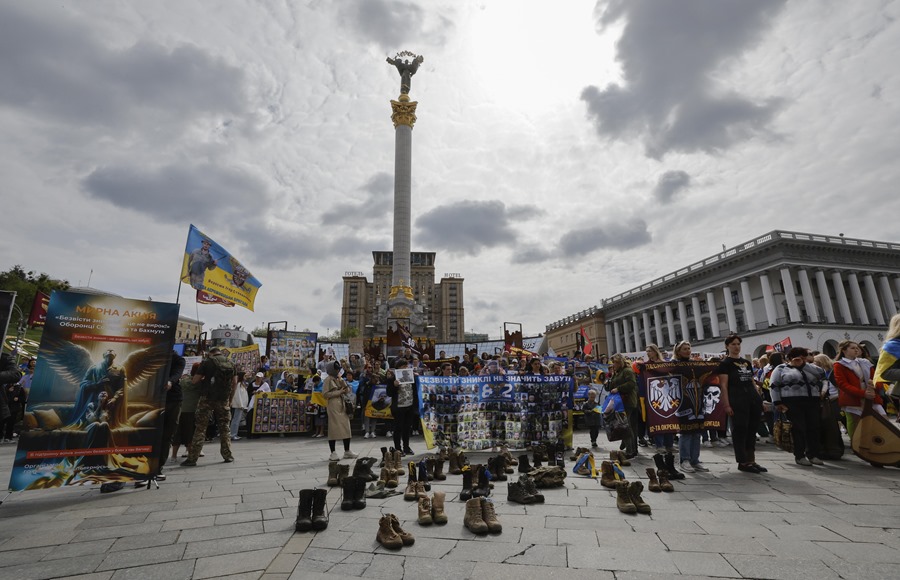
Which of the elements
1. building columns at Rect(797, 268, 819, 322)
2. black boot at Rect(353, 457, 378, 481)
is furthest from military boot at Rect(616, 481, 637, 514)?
building columns at Rect(797, 268, 819, 322)

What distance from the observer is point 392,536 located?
3.71 m

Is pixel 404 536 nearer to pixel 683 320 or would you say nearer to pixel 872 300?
pixel 683 320

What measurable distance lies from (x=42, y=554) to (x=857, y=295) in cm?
6963

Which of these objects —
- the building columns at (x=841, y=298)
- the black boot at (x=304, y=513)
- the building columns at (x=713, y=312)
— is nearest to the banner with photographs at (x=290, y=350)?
the black boot at (x=304, y=513)

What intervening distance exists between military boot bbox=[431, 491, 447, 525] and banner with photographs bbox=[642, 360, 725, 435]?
481 centimetres

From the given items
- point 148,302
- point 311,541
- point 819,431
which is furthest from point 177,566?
point 819,431

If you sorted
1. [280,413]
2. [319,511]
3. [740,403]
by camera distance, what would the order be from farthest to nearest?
[280,413], [740,403], [319,511]

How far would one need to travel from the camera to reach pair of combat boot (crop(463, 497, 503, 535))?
399 centimetres

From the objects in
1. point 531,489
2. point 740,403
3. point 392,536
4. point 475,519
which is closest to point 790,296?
point 740,403

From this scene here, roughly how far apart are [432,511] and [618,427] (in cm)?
512

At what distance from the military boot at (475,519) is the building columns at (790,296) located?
55310 millimetres

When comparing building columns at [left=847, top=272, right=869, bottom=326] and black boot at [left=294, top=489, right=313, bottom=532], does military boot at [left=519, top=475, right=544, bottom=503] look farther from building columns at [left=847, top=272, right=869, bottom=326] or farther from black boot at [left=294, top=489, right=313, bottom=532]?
building columns at [left=847, top=272, right=869, bottom=326]

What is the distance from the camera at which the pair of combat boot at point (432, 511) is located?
4297 mm

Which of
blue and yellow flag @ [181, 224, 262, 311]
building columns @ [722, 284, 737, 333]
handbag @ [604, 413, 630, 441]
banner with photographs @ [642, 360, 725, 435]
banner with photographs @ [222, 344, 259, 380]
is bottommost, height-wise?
handbag @ [604, 413, 630, 441]
